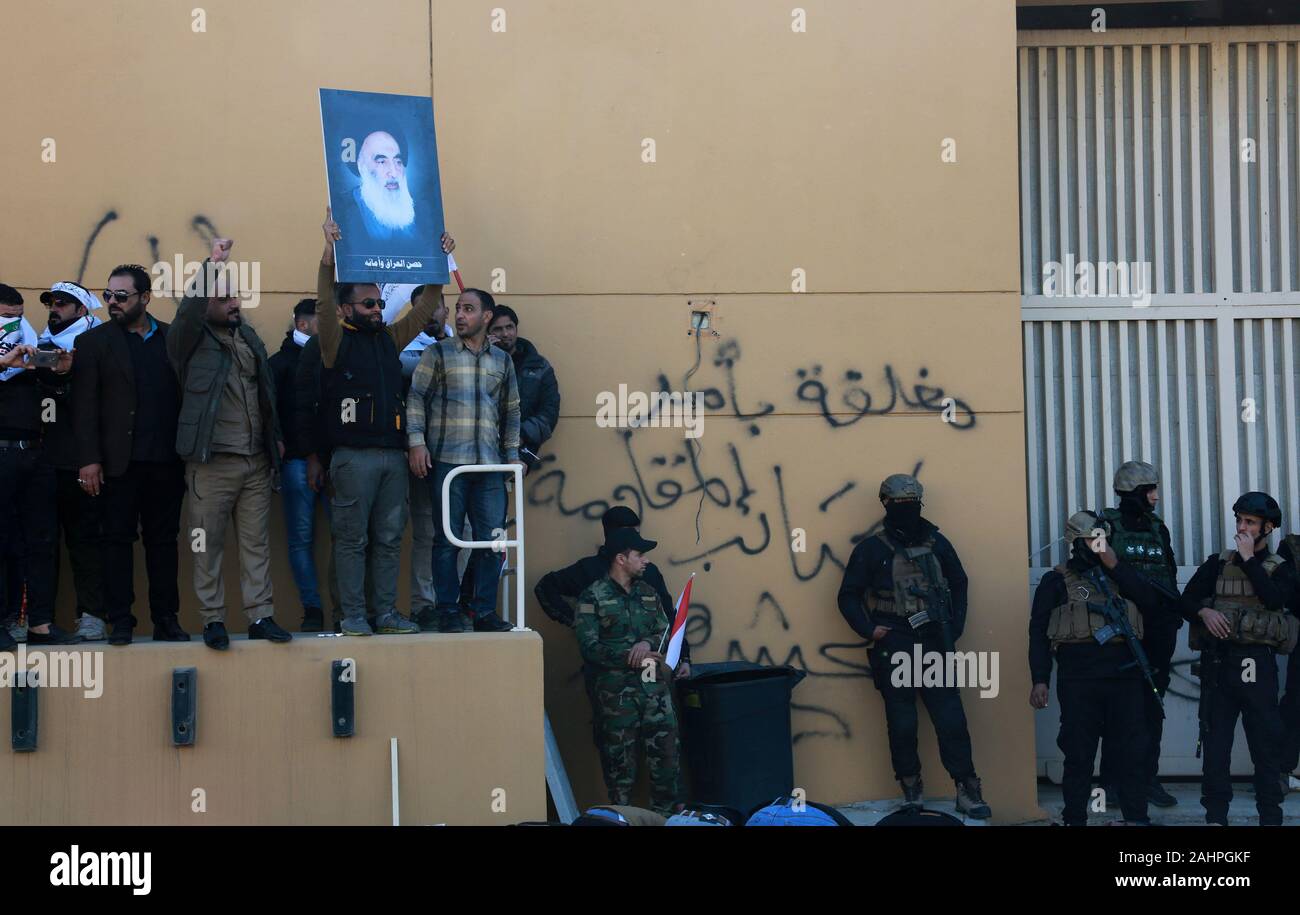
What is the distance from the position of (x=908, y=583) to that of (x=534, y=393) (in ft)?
8.80

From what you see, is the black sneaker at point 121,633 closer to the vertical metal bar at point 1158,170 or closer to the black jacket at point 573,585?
the black jacket at point 573,585

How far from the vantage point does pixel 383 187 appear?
332 inches

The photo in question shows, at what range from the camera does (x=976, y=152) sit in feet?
33.5

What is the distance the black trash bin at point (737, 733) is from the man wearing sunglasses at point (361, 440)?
6.48 feet

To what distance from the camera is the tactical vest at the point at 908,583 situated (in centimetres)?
959

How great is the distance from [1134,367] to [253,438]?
251 inches


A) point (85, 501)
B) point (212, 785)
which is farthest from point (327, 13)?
point (212, 785)

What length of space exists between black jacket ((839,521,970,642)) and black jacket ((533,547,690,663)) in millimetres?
1099

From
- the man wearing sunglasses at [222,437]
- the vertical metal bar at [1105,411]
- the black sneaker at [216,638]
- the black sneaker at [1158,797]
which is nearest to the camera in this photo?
the black sneaker at [216,638]

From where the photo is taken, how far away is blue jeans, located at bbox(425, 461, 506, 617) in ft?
28.3

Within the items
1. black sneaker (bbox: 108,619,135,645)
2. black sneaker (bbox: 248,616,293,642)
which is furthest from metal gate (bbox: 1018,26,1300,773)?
black sneaker (bbox: 108,619,135,645)

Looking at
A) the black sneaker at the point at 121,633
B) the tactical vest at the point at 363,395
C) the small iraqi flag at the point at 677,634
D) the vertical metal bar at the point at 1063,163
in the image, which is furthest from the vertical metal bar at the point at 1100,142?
the black sneaker at the point at 121,633

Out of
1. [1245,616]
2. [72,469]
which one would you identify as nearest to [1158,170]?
[1245,616]

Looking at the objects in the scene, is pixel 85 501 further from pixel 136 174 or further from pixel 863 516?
pixel 863 516
